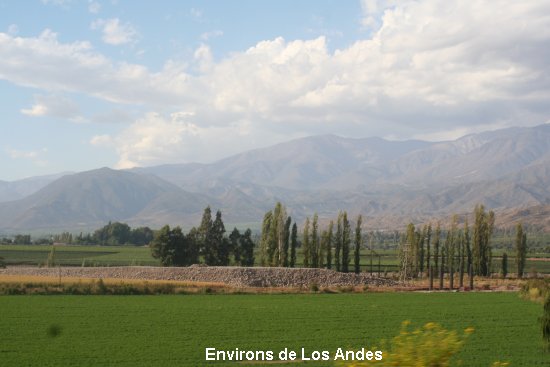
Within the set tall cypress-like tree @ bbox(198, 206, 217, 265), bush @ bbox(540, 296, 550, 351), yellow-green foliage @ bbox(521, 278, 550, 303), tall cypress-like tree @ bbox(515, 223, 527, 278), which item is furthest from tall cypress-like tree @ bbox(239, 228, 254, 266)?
bush @ bbox(540, 296, 550, 351)

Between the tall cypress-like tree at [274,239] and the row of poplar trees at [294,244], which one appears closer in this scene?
the row of poplar trees at [294,244]

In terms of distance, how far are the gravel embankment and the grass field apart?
17189mm

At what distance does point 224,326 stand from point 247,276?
3655 centimetres

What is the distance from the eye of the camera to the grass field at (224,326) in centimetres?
2406

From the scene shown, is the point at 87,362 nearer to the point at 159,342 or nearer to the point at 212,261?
the point at 159,342

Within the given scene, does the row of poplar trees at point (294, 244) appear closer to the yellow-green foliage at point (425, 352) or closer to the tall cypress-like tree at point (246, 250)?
the tall cypress-like tree at point (246, 250)

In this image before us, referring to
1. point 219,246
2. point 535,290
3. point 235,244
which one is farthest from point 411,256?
point 535,290

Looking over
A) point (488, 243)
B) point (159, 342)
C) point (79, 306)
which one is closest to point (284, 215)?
point (488, 243)

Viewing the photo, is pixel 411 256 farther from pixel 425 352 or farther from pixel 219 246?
pixel 425 352

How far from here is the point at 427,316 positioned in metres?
37.7

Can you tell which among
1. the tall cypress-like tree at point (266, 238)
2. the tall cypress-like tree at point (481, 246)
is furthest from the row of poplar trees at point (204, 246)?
the tall cypress-like tree at point (481, 246)

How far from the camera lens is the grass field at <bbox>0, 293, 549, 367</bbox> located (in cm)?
2406

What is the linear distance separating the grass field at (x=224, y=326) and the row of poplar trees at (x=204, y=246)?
35749 mm

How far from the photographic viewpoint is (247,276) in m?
68.2
